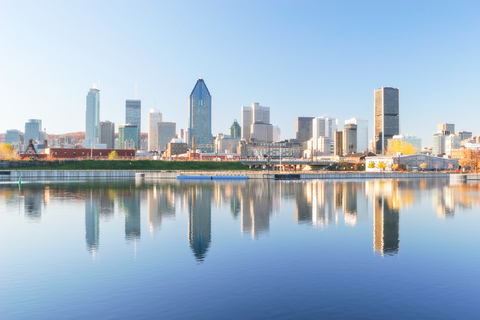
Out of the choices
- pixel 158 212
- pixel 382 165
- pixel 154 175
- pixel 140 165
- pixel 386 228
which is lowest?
pixel 386 228

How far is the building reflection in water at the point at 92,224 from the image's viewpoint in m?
27.1

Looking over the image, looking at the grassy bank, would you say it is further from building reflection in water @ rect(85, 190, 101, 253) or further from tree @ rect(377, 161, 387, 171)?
building reflection in water @ rect(85, 190, 101, 253)

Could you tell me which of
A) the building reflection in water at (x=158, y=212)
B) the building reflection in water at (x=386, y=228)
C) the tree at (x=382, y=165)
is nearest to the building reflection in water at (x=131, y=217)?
the building reflection in water at (x=158, y=212)

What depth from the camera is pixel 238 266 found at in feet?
69.7

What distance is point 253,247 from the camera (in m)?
26.0

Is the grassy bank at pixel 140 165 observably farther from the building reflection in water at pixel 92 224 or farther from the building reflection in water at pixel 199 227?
the building reflection in water at pixel 199 227

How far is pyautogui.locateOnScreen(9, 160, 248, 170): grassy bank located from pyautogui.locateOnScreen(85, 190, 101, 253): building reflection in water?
107 m

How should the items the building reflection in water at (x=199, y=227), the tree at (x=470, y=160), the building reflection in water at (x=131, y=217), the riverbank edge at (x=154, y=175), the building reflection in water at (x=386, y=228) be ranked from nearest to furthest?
the building reflection in water at (x=199, y=227) → the building reflection in water at (x=386, y=228) → the building reflection in water at (x=131, y=217) → the riverbank edge at (x=154, y=175) → the tree at (x=470, y=160)

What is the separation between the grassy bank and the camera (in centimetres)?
15275

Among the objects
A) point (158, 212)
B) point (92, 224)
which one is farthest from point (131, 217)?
point (92, 224)

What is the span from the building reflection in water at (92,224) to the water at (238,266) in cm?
17

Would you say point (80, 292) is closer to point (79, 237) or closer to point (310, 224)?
point (79, 237)

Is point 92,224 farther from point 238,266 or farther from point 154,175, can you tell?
point 154,175

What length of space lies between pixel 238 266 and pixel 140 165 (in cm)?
14908
